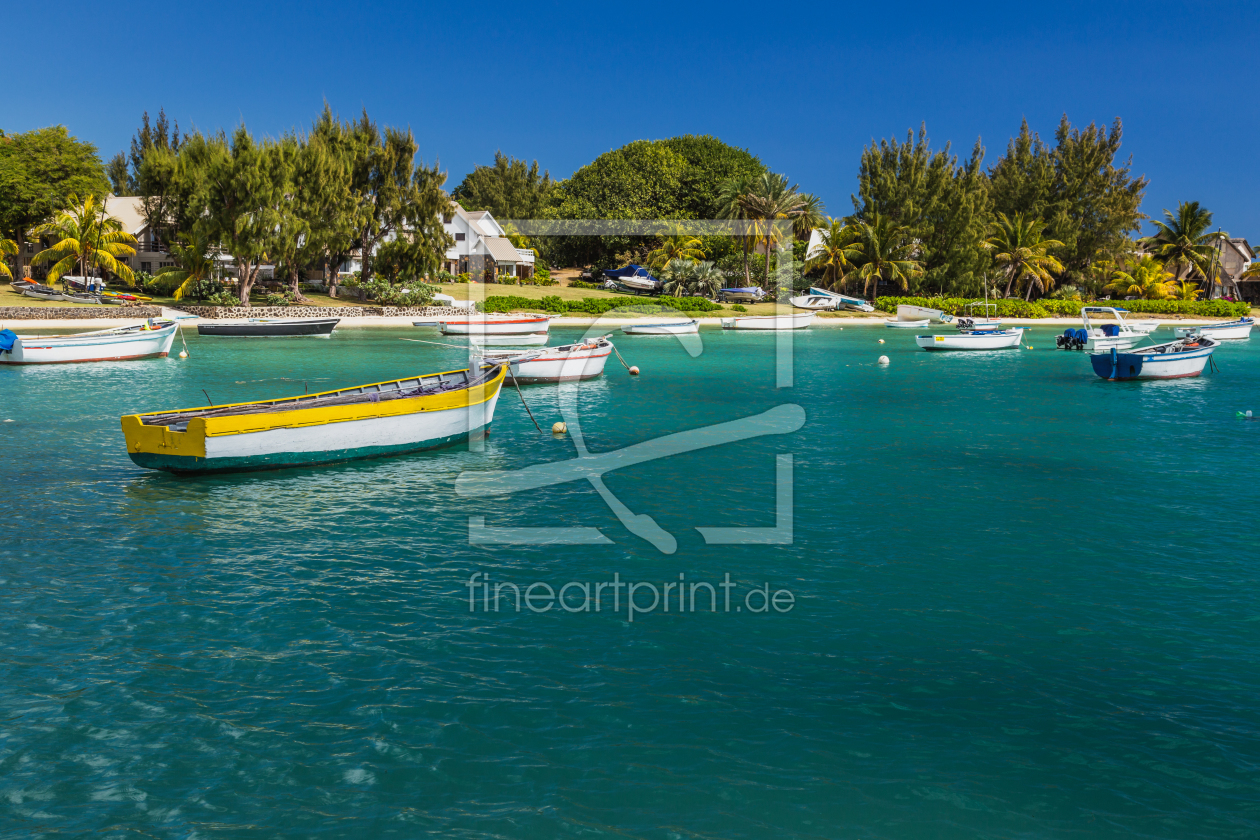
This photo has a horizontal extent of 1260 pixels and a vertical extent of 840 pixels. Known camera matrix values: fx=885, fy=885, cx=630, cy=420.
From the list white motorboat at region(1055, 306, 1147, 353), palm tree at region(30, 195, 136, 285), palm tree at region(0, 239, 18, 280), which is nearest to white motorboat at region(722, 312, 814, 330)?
white motorboat at region(1055, 306, 1147, 353)

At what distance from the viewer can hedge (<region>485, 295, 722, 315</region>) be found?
272 ft

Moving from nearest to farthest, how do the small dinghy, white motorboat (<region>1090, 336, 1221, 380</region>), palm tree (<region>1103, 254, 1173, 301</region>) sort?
white motorboat (<region>1090, 336, 1221, 380</region>), the small dinghy, palm tree (<region>1103, 254, 1173, 301</region>)

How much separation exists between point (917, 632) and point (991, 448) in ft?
50.5

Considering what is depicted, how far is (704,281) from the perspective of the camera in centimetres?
9494

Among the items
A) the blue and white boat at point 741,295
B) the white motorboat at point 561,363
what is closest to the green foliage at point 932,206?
the blue and white boat at point 741,295

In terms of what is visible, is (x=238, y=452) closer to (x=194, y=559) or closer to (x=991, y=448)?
(x=194, y=559)

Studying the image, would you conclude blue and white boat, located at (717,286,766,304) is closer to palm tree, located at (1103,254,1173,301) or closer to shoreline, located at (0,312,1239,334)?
shoreline, located at (0,312,1239,334)

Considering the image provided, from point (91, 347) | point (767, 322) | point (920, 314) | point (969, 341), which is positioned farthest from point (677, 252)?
point (91, 347)

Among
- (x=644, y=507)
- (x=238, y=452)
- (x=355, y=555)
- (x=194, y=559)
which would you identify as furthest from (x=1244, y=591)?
(x=238, y=452)

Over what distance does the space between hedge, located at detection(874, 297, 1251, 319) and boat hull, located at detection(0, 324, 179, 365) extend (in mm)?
72355

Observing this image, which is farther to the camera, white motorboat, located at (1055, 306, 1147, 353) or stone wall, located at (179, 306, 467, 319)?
stone wall, located at (179, 306, 467, 319)

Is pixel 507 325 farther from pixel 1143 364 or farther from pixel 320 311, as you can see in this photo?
pixel 1143 364

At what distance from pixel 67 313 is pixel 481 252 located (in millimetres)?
46283

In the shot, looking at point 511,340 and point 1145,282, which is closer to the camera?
point 511,340
